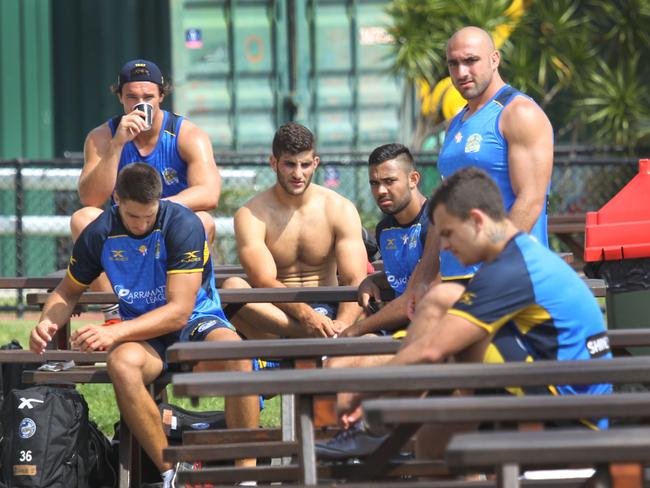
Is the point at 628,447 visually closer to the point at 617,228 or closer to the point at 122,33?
the point at 617,228

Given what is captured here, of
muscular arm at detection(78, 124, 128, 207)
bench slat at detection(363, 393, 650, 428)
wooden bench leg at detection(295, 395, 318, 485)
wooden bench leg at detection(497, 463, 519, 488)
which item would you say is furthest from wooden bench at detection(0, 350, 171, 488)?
wooden bench leg at detection(497, 463, 519, 488)

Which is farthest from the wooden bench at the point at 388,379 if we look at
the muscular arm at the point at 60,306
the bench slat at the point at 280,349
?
the muscular arm at the point at 60,306

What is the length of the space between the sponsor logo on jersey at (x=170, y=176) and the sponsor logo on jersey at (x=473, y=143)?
2019 mm

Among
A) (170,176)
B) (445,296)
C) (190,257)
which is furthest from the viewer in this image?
(170,176)

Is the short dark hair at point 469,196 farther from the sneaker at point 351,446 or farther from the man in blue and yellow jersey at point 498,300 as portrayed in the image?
the sneaker at point 351,446

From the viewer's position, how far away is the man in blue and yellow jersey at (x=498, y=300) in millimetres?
4371

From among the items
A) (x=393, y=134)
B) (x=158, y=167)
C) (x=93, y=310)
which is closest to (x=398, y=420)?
(x=158, y=167)

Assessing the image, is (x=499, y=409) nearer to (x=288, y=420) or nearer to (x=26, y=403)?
(x=288, y=420)

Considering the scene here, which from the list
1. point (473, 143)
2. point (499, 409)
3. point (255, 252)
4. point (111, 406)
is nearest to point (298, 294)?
point (255, 252)

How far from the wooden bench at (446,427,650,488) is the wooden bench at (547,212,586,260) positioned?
5.62 metres

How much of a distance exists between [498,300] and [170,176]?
11.1 feet

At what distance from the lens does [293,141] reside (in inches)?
274

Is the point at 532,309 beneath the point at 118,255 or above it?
beneath

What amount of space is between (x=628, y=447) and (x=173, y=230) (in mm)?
3054
